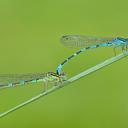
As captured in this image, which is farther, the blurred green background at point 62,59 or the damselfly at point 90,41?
the blurred green background at point 62,59

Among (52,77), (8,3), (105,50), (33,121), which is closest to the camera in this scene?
(52,77)

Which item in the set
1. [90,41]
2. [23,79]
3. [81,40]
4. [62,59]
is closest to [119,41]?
[90,41]

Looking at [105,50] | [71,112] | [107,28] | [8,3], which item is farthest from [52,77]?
[8,3]

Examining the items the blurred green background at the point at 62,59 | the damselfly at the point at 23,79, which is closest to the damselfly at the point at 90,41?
the blurred green background at the point at 62,59

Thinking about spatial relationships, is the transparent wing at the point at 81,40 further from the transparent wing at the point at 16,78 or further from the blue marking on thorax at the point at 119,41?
the transparent wing at the point at 16,78

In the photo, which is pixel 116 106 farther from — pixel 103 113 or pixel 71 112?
pixel 71 112

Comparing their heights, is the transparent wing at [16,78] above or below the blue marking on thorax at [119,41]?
below

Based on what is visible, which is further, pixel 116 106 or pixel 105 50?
pixel 105 50

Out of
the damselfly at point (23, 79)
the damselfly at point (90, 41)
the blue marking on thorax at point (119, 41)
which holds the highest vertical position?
the damselfly at point (90, 41)

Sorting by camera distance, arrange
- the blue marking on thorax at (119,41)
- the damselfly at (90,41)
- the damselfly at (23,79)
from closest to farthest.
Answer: the damselfly at (23,79) < the blue marking on thorax at (119,41) < the damselfly at (90,41)
